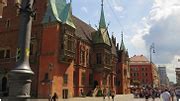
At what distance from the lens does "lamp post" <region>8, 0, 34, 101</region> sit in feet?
11.9

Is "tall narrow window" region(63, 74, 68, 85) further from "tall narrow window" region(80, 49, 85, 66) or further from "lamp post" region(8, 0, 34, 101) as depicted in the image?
"lamp post" region(8, 0, 34, 101)

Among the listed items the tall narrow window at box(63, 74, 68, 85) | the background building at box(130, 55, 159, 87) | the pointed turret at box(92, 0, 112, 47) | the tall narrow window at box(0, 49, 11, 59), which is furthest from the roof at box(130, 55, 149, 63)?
the tall narrow window at box(0, 49, 11, 59)

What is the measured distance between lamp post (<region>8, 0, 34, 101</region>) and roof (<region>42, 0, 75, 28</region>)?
38.5 metres

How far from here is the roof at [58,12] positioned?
42.6m

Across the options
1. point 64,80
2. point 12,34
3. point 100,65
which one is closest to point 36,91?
point 64,80

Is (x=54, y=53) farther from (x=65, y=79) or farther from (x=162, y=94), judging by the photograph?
(x=162, y=94)

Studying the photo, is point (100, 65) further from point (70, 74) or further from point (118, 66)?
point (118, 66)

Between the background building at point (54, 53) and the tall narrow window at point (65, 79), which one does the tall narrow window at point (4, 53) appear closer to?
the background building at point (54, 53)

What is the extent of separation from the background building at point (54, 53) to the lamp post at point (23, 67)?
1302 inches

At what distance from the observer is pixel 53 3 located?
145 ft

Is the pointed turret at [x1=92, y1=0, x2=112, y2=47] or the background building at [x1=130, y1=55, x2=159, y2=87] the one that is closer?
the pointed turret at [x1=92, y1=0, x2=112, y2=47]

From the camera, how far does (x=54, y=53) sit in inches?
1607

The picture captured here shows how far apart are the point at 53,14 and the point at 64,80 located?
10.7 m

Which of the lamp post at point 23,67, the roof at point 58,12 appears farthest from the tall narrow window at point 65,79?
the lamp post at point 23,67
